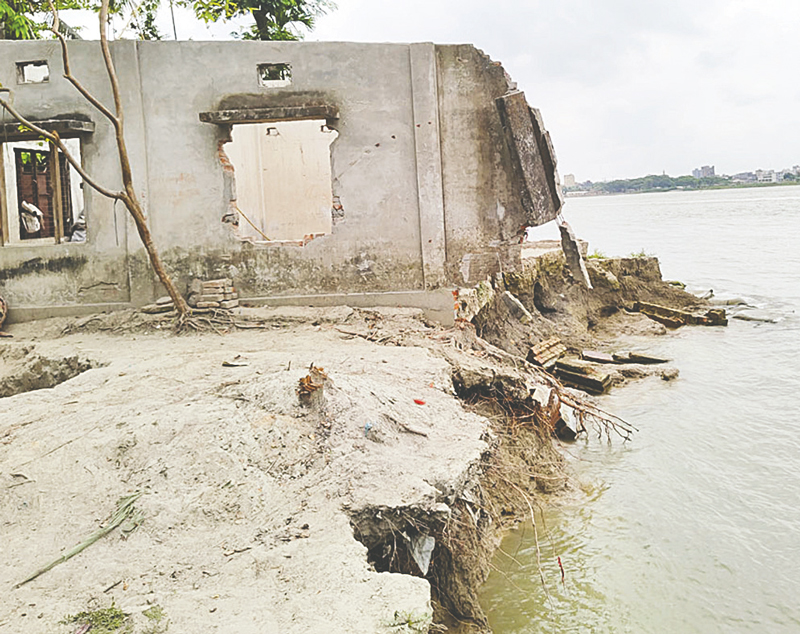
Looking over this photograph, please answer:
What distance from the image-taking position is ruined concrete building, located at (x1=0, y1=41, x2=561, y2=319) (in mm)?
9125

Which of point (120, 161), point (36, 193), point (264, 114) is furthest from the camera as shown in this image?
point (36, 193)

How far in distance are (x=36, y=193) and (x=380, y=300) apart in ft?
42.0

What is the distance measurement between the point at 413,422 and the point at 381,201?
4513 mm

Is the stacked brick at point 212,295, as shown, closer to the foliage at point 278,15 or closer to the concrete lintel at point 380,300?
the concrete lintel at point 380,300

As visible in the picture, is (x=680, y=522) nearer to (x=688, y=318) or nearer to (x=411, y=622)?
(x=411, y=622)

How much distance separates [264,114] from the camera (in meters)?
8.91

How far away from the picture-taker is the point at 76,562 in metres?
3.73

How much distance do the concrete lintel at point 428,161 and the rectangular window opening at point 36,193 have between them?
8775mm

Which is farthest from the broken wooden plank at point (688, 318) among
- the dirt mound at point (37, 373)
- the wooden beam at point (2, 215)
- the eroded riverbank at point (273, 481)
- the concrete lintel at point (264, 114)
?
the wooden beam at point (2, 215)

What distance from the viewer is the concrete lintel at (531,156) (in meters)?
9.09

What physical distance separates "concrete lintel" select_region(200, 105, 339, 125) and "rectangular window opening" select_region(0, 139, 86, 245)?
23.5ft

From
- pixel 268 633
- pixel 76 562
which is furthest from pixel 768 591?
pixel 76 562

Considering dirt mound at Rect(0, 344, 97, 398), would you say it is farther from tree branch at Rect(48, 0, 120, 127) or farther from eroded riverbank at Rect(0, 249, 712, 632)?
tree branch at Rect(48, 0, 120, 127)

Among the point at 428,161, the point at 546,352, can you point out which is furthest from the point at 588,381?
the point at 428,161
